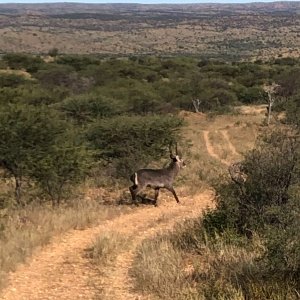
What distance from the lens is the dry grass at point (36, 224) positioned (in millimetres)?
9250

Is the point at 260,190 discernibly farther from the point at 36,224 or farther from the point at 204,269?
the point at 36,224

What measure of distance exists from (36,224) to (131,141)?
608 centimetres

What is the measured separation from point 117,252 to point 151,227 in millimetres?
1971

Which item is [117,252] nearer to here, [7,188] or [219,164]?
[7,188]

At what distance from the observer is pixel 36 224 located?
11.0 meters

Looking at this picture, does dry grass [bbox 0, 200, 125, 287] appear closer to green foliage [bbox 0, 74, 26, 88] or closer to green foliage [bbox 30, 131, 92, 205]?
green foliage [bbox 30, 131, 92, 205]

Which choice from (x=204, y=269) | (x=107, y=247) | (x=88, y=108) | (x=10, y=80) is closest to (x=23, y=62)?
(x=10, y=80)

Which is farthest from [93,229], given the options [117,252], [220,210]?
[220,210]

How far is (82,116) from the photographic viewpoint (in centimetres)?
2536

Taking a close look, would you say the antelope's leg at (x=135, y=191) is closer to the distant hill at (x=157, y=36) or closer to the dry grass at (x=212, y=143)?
the dry grass at (x=212, y=143)

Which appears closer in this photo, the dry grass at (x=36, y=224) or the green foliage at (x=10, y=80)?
the dry grass at (x=36, y=224)

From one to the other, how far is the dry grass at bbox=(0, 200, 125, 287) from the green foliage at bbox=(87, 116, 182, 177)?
123 inches

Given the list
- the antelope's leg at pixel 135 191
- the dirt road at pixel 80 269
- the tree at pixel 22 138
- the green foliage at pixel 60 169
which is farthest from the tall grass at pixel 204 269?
the tree at pixel 22 138

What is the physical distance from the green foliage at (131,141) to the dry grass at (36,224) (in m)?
3.12
